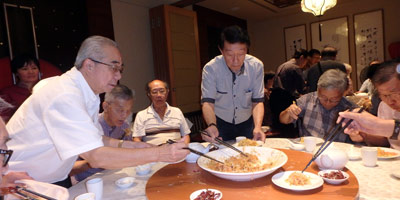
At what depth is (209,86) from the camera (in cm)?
255

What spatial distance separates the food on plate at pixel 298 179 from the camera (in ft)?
3.96

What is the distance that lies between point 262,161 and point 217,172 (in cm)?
38

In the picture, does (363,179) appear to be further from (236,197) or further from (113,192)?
(113,192)

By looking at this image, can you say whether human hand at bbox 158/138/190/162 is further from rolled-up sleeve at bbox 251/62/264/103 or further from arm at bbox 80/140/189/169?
rolled-up sleeve at bbox 251/62/264/103

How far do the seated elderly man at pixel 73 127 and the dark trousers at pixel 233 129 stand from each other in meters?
1.32

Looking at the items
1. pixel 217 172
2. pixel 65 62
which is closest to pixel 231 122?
pixel 217 172

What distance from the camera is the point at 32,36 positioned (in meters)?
3.39

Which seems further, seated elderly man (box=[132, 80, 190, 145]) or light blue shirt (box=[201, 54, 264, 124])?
seated elderly man (box=[132, 80, 190, 145])

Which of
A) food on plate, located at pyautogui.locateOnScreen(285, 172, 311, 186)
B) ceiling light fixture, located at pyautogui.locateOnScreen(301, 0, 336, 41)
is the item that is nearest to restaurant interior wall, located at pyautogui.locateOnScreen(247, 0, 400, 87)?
ceiling light fixture, located at pyautogui.locateOnScreen(301, 0, 336, 41)

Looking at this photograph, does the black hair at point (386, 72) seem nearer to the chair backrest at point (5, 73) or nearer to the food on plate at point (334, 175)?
the food on plate at point (334, 175)

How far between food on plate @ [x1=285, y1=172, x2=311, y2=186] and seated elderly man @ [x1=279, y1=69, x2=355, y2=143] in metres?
1.07

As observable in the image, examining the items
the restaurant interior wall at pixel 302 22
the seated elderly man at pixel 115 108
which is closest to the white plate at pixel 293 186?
the seated elderly man at pixel 115 108

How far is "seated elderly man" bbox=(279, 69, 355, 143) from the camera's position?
2137mm

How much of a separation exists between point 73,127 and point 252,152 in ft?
3.25
